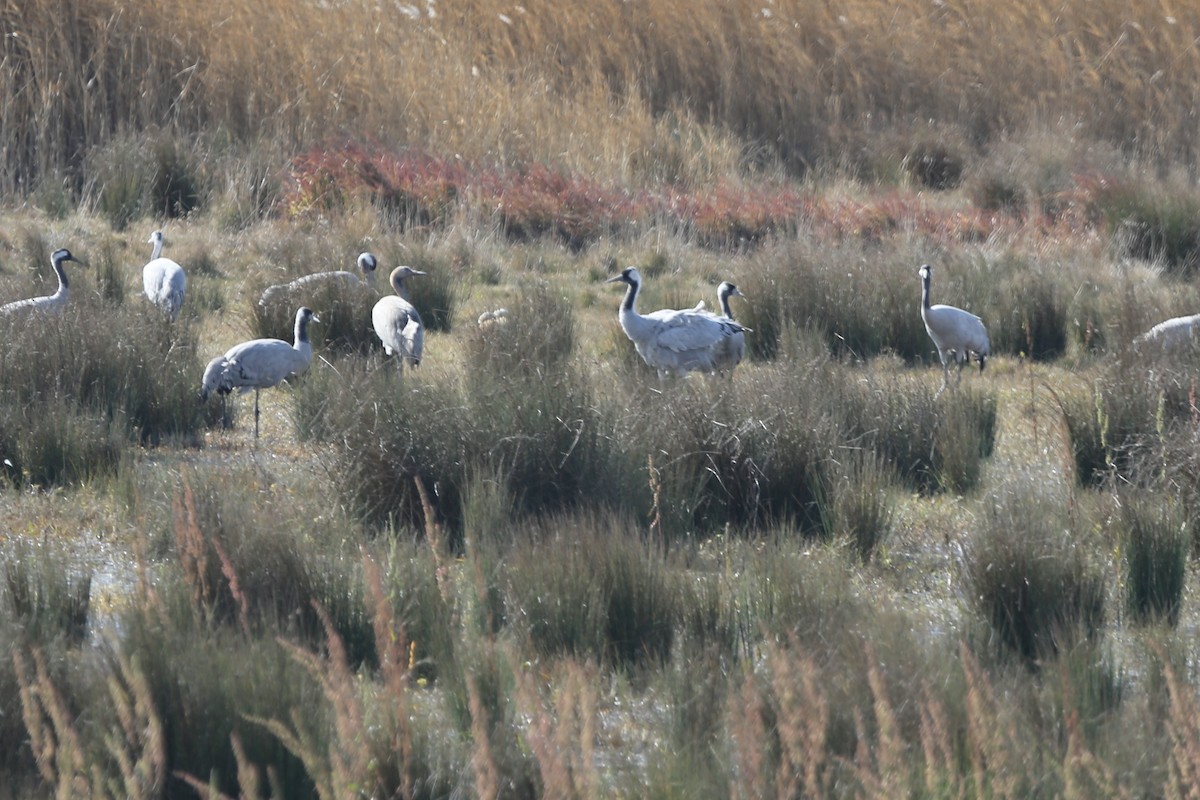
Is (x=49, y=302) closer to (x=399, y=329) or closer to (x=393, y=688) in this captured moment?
(x=399, y=329)

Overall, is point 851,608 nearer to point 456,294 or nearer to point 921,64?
point 456,294

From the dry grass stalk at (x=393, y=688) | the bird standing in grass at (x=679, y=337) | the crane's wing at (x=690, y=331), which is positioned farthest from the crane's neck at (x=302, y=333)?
the dry grass stalk at (x=393, y=688)

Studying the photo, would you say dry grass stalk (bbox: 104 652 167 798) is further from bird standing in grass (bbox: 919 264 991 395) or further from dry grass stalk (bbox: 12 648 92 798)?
bird standing in grass (bbox: 919 264 991 395)

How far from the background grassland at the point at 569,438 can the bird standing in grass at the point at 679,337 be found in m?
0.38

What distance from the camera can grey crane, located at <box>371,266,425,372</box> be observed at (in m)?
8.91

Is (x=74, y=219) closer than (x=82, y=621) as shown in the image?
No

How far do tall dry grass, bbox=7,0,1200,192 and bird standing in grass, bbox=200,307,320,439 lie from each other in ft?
24.4

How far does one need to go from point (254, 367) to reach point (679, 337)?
2482 mm

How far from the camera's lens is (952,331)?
9648mm

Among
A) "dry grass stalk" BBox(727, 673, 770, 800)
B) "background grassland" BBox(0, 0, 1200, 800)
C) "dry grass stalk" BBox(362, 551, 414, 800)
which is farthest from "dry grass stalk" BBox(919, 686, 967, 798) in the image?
"dry grass stalk" BBox(362, 551, 414, 800)

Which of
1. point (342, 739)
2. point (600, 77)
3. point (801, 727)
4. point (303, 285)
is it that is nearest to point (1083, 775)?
point (801, 727)

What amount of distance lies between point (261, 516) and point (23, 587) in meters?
0.80

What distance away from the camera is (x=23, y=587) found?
4.96 m

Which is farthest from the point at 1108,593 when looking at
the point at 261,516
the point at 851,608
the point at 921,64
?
the point at 921,64
